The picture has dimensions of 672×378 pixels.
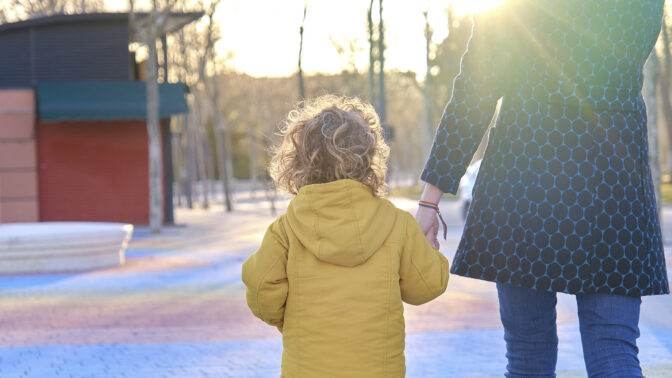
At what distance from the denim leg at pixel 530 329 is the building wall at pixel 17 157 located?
650 inches

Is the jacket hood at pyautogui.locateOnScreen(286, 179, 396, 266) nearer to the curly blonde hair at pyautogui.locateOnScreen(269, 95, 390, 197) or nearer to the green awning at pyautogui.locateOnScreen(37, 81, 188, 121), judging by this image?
the curly blonde hair at pyautogui.locateOnScreen(269, 95, 390, 197)

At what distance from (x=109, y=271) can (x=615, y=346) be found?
7.63 metres

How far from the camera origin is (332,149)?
239 cm

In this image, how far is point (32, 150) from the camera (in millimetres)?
17609

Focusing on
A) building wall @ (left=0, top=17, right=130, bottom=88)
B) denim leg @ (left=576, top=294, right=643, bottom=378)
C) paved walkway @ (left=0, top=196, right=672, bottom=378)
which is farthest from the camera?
building wall @ (left=0, top=17, right=130, bottom=88)

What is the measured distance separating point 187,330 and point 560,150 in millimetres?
Answer: 3748

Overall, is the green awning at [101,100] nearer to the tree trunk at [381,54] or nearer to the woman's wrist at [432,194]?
the tree trunk at [381,54]

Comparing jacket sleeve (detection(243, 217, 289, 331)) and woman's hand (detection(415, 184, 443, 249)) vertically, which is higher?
woman's hand (detection(415, 184, 443, 249))

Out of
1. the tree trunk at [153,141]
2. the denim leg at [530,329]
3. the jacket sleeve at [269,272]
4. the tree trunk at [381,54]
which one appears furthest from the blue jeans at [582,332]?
the tree trunk at [381,54]

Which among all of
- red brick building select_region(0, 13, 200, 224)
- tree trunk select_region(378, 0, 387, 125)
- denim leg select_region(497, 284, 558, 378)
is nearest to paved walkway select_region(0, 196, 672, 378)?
denim leg select_region(497, 284, 558, 378)

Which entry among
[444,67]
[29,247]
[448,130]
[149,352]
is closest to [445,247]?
[29,247]

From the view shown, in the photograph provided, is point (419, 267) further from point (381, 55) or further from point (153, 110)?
point (381, 55)

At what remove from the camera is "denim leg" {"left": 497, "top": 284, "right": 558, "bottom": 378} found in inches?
95.7

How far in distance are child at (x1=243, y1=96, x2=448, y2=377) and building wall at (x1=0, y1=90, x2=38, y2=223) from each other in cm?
1629
